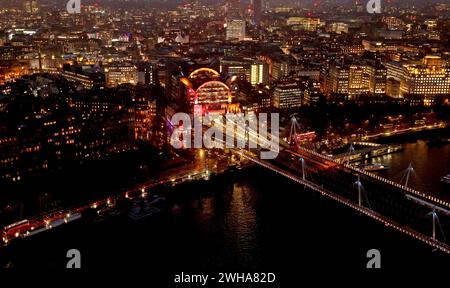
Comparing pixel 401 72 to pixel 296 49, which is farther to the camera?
pixel 296 49

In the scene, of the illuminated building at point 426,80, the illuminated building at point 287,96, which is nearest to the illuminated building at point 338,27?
the illuminated building at point 426,80

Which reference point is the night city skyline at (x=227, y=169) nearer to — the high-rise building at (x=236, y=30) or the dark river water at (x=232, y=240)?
the dark river water at (x=232, y=240)

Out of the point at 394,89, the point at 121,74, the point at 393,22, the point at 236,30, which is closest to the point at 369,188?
the point at 394,89

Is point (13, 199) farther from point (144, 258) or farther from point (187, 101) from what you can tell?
point (187, 101)

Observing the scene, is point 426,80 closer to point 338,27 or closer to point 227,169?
point 227,169

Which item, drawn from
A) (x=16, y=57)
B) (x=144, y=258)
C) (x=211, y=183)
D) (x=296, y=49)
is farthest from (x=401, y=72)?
(x=16, y=57)
